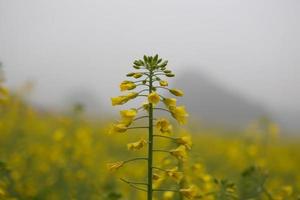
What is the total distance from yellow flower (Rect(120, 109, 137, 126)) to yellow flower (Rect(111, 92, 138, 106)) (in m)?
0.09

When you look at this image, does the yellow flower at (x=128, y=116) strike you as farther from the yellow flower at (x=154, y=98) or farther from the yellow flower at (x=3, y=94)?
the yellow flower at (x=3, y=94)

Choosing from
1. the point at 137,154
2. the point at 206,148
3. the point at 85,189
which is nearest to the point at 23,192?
the point at 85,189

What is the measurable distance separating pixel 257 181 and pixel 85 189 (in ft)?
6.08

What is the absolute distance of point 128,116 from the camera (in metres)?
2.83

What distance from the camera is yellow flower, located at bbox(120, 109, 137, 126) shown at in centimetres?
283

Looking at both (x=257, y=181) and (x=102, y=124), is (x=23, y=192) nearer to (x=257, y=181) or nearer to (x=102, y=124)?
(x=257, y=181)

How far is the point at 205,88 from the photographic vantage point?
1927 cm

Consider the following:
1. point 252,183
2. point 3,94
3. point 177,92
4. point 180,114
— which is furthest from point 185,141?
point 3,94

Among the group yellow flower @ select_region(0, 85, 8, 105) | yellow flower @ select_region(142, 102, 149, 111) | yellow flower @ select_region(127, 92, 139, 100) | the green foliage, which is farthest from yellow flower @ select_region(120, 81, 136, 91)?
yellow flower @ select_region(0, 85, 8, 105)

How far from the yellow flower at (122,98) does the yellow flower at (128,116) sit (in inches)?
3.7

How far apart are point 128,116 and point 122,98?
0.51 ft

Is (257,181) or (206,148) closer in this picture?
(257,181)

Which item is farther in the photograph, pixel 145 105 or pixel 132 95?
pixel 132 95

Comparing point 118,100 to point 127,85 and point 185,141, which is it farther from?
point 185,141
